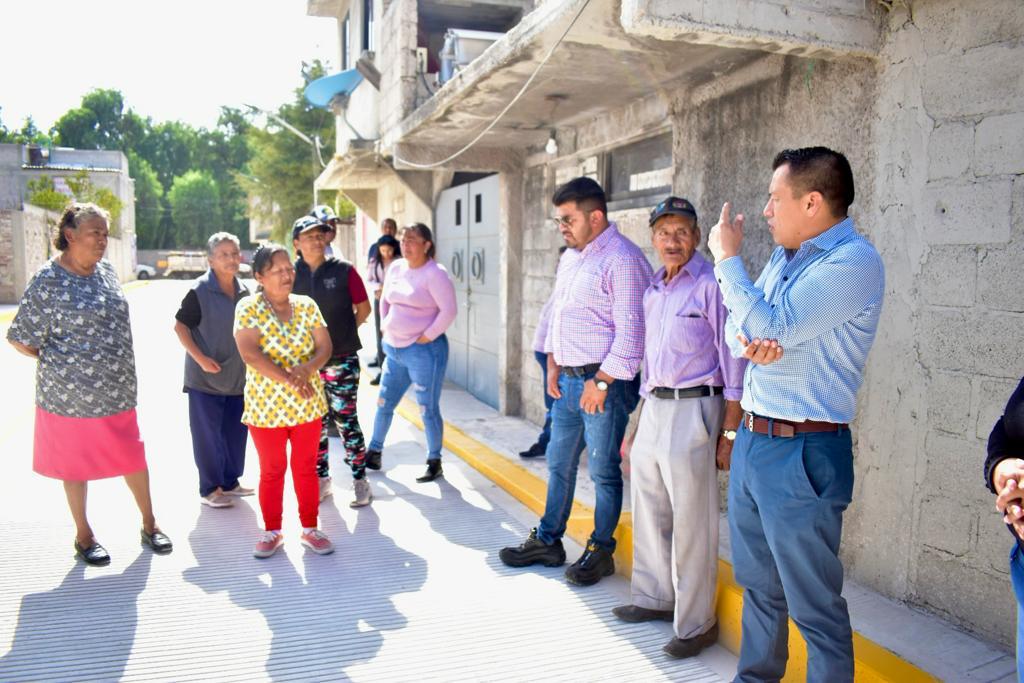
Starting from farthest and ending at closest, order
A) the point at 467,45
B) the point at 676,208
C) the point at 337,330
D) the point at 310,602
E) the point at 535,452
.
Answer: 1. the point at 467,45
2. the point at 535,452
3. the point at 337,330
4. the point at 310,602
5. the point at 676,208

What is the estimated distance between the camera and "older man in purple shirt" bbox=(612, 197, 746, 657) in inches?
128

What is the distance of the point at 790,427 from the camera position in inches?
98.5

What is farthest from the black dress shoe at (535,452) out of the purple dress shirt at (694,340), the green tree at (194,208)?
the green tree at (194,208)

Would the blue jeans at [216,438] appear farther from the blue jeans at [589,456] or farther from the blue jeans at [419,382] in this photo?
the blue jeans at [589,456]

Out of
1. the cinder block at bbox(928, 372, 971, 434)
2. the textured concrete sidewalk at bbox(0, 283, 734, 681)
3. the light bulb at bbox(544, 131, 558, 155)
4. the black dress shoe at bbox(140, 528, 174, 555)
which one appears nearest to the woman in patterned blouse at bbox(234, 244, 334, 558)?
the textured concrete sidewalk at bbox(0, 283, 734, 681)

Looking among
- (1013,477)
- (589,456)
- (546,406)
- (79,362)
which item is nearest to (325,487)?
(546,406)

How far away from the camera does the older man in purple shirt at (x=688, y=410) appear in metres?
3.24

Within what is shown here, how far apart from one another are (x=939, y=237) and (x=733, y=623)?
1806mm

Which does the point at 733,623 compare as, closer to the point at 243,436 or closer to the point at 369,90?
the point at 243,436

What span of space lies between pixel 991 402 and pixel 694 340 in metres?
1.11

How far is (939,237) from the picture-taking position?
315 cm

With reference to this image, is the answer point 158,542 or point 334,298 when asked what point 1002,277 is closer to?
point 334,298

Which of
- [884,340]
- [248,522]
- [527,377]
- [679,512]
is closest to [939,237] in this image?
[884,340]

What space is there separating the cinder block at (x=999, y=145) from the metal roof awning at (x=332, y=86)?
9880 mm
